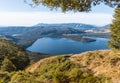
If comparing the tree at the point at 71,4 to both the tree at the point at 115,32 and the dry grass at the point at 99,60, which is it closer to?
the dry grass at the point at 99,60

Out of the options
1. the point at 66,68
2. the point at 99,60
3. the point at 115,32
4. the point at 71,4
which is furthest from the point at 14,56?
the point at 71,4

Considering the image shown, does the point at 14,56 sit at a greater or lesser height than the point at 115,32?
lesser

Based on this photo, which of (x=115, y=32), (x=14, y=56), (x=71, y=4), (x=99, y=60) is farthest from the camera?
(x=14, y=56)

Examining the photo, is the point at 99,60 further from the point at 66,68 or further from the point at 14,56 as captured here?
the point at 14,56

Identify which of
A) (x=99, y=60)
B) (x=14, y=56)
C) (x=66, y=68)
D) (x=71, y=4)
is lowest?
(x=14, y=56)

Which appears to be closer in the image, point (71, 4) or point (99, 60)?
point (71, 4)

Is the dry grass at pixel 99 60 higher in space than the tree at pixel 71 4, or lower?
lower

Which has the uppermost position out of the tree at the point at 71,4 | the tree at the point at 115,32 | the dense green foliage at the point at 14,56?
the tree at the point at 71,4

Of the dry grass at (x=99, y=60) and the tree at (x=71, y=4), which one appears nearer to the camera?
the tree at (x=71, y=4)

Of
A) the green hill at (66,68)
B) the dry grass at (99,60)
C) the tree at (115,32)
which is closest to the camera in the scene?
the green hill at (66,68)

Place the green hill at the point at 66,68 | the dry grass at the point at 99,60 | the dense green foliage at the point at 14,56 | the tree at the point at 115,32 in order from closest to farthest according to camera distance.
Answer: the green hill at the point at 66,68 → the dry grass at the point at 99,60 → the tree at the point at 115,32 → the dense green foliage at the point at 14,56

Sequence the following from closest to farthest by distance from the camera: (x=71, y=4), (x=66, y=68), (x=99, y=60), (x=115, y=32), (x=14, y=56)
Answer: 1. (x=71, y=4)
2. (x=66, y=68)
3. (x=99, y=60)
4. (x=115, y=32)
5. (x=14, y=56)

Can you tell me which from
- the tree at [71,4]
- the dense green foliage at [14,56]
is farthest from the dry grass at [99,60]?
the dense green foliage at [14,56]
